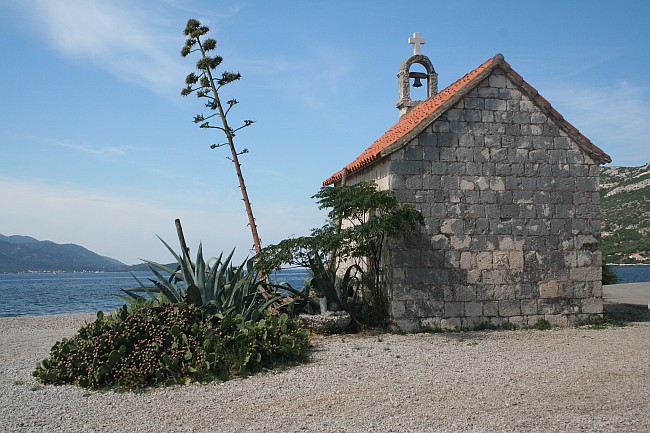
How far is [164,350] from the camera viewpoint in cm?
753

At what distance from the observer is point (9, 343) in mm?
10945

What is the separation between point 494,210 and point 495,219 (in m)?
0.16

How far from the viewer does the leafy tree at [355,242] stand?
10.1m

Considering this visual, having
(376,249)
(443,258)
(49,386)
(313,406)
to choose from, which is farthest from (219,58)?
(313,406)

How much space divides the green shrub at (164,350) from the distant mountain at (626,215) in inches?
1904

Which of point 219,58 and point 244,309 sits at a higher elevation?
point 219,58

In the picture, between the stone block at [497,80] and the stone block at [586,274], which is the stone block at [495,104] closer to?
the stone block at [497,80]

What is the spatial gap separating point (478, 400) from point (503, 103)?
6.40 m

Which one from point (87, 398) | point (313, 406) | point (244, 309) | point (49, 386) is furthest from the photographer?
point (244, 309)

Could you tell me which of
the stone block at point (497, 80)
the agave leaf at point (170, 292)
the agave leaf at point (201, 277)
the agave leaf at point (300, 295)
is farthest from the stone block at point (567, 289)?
the agave leaf at point (170, 292)

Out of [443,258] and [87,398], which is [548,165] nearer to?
[443,258]

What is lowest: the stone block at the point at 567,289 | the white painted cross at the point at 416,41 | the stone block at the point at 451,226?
the stone block at the point at 567,289

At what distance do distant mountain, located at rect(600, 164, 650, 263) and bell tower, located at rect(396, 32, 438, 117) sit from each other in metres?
41.5

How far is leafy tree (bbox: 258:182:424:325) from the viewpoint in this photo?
10.1 m
